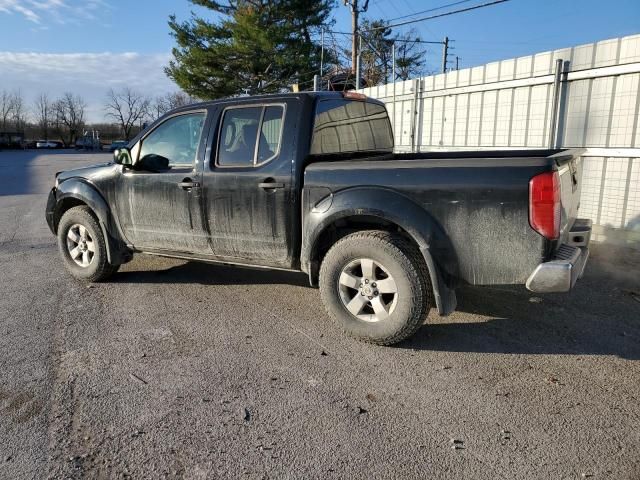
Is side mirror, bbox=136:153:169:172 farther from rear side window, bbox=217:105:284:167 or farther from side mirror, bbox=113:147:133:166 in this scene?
rear side window, bbox=217:105:284:167

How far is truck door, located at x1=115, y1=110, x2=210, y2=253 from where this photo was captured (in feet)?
15.6

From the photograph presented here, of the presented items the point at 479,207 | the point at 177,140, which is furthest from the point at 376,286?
the point at 177,140

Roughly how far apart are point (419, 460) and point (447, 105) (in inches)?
297

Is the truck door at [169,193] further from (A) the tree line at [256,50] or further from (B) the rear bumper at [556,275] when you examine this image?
(A) the tree line at [256,50]

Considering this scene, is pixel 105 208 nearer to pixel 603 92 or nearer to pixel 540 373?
pixel 540 373

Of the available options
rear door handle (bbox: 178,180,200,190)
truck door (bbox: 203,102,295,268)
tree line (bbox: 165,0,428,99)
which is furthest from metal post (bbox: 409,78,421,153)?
tree line (bbox: 165,0,428,99)

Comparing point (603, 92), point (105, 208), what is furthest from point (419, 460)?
point (603, 92)

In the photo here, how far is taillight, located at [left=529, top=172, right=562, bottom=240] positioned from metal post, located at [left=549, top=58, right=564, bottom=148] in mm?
4281

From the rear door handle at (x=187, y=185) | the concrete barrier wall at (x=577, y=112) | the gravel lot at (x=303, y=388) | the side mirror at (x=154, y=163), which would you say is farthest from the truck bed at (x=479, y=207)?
the concrete barrier wall at (x=577, y=112)

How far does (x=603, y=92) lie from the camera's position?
6.40 meters

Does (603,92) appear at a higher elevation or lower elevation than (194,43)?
lower

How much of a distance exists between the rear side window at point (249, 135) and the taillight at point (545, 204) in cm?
211

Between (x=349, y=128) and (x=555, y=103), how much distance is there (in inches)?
150

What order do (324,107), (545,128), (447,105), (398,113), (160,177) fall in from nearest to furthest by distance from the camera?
(324,107)
(160,177)
(545,128)
(447,105)
(398,113)
